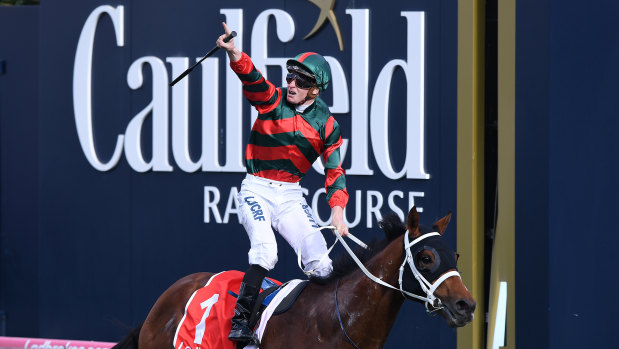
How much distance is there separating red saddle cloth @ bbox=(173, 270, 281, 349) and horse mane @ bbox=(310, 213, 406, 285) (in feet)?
1.71

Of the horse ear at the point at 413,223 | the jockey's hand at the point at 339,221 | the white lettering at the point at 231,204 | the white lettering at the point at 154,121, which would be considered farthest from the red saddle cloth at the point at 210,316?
the white lettering at the point at 154,121

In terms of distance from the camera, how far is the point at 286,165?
5051mm

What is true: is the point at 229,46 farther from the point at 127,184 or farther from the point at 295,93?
the point at 127,184

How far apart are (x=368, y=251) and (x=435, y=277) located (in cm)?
52

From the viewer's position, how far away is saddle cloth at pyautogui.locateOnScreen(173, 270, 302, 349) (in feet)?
15.7

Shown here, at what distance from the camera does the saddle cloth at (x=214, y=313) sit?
4773 millimetres

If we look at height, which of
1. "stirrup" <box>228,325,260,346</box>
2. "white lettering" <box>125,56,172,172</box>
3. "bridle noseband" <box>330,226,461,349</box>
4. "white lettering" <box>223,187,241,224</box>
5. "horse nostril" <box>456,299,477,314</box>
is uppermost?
"white lettering" <box>125,56,172,172</box>

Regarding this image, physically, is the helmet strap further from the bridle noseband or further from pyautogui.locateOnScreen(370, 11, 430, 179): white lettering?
pyautogui.locateOnScreen(370, 11, 430, 179): white lettering

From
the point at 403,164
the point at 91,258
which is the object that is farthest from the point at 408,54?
the point at 91,258

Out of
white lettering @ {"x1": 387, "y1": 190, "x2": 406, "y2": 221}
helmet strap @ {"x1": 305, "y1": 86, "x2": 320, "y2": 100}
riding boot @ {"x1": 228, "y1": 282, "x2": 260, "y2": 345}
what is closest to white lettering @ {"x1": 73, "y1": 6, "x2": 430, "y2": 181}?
white lettering @ {"x1": 387, "y1": 190, "x2": 406, "y2": 221}

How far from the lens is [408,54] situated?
7.03 metres

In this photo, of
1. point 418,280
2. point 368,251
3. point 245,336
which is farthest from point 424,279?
point 245,336

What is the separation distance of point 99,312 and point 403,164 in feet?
9.89

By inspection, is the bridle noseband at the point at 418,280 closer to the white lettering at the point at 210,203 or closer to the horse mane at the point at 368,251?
the horse mane at the point at 368,251
